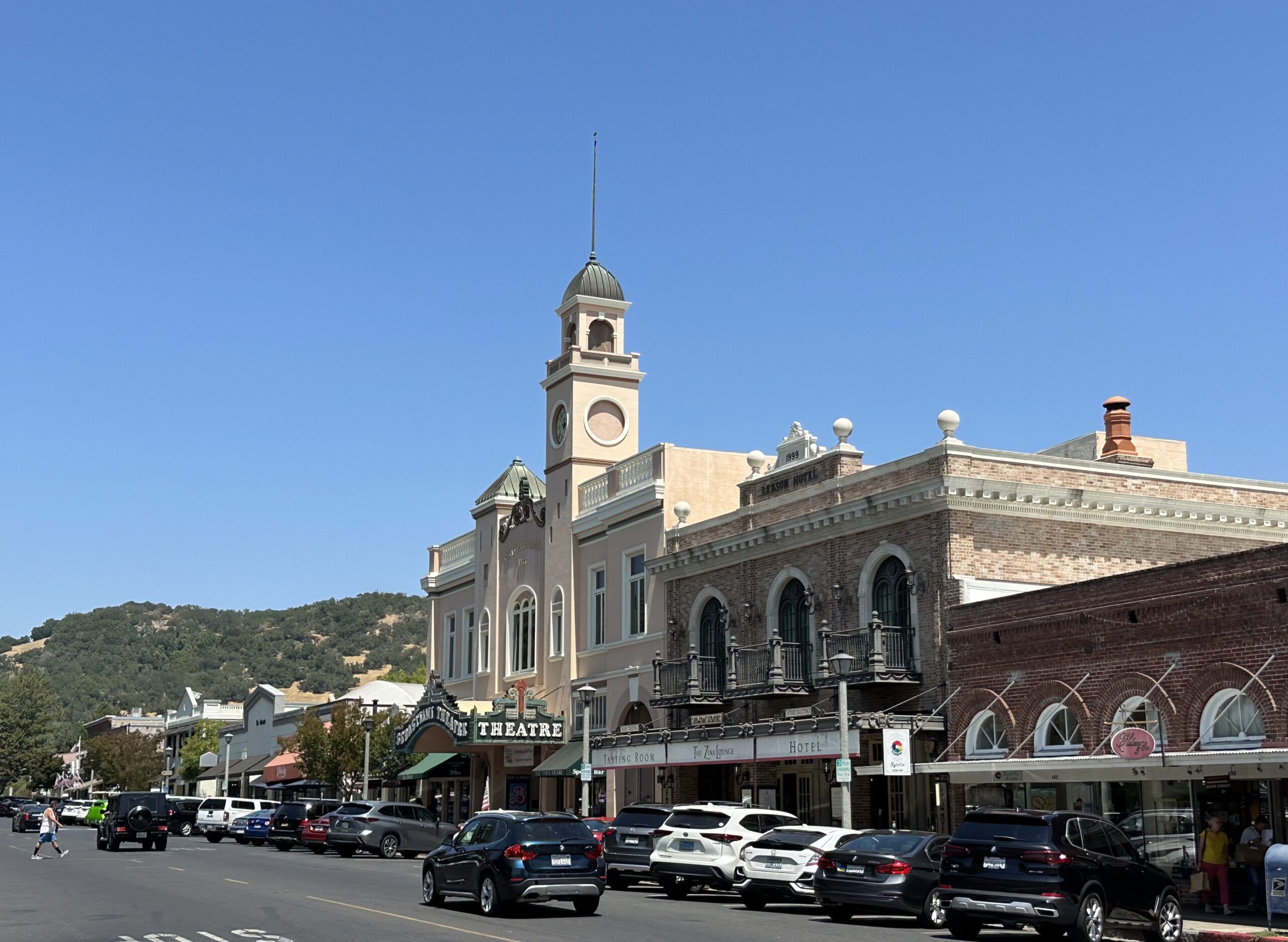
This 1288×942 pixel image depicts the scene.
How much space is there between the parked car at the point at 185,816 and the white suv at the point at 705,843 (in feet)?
113

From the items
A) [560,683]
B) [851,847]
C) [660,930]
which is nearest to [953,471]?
[851,847]

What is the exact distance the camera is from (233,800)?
5622 cm

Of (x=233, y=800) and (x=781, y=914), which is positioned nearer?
(x=781, y=914)

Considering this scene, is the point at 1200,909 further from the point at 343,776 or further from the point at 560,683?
the point at 343,776

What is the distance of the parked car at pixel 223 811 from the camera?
52650 mm

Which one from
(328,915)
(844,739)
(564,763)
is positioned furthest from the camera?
(564,763)

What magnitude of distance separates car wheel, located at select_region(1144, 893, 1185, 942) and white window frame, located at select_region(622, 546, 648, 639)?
24606 millimetres

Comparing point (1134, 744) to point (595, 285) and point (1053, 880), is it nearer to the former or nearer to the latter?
point (1053, 880)

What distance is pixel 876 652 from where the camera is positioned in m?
30.6

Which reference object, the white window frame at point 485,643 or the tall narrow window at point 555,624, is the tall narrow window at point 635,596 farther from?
the white window frame at point 485,643

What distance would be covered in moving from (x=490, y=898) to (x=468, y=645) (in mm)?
35379

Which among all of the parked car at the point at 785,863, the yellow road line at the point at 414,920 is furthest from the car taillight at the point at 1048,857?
the yellow road line at the point at 414,920

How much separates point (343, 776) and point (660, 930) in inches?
1802

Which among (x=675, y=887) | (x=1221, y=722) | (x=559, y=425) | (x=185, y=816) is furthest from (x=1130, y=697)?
(x=185, y=816)
